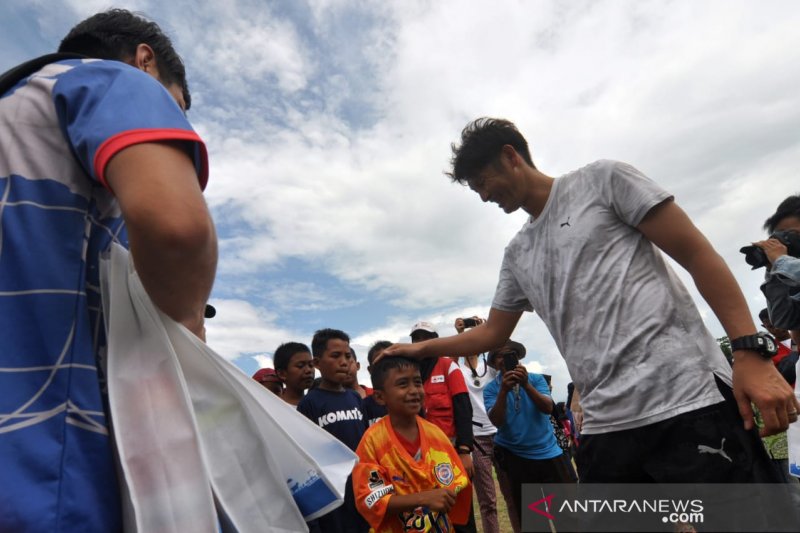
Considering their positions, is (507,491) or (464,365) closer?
(507,491)

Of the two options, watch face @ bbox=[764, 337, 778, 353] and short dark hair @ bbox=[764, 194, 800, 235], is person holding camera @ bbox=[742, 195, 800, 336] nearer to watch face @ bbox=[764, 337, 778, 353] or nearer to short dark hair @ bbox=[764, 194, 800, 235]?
short dark hair @ bbox=[764, 194, 800, 235]

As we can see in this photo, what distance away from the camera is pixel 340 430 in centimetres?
429

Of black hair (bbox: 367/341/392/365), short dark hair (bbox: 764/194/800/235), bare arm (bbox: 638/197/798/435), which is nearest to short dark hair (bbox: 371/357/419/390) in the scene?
black hair (bbox: 367/341/392/365)

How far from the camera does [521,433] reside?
5.10m

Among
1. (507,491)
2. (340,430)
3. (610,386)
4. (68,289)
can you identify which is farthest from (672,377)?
(507,491)

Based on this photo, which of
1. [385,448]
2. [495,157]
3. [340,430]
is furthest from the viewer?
[340,430]

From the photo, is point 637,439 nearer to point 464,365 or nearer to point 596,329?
point 596,329

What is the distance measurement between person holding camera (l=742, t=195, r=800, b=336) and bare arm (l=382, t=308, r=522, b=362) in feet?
4.79

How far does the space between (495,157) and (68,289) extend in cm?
195

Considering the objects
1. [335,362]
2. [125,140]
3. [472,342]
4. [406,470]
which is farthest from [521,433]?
[125,140]

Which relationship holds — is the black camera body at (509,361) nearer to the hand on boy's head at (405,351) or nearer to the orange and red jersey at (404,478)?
the orange and red jersey at (404,478)

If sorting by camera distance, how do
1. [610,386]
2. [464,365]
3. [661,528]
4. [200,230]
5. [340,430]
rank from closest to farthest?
[200,230]
[661,528]
[610,386]
[340,430]
[464,365]

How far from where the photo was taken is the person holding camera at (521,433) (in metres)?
5.06

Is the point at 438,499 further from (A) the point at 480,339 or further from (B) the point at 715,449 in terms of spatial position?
(B) the point at 715,449
